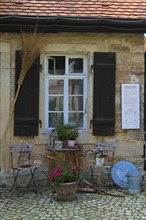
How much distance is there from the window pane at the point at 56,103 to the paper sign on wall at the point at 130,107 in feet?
4.36

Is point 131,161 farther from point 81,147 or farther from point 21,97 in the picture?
point 21,97

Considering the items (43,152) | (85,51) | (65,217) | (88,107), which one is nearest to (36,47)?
(85,51)

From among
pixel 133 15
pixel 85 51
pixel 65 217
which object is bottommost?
pixel 65 217

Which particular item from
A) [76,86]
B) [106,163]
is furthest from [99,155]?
[76,86]

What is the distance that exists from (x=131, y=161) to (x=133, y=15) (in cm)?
307

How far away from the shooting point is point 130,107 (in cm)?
729

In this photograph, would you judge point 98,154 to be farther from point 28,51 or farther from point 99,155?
point 28,51

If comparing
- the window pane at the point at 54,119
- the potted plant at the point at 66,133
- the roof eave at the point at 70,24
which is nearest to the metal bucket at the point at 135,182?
the potted plant at the point at 66,133

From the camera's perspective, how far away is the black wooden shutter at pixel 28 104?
7.14m

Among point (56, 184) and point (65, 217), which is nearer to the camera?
point (65, 217)

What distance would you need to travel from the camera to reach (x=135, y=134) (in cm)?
737

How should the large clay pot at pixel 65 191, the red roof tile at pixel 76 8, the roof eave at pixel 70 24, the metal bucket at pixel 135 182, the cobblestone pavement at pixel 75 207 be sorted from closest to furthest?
the cobblestone pavement at pixel 75 207 → the large clay pot at pixel 65 191 → the metal bucket at pixel 135 182 → the roof eave at pixel 70 24 → the red roof tile at pixel 76 8

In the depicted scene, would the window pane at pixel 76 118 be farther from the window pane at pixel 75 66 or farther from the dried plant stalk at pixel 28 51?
the dried plant stalk at pixel 28 51

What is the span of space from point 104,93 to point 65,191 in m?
2.24
